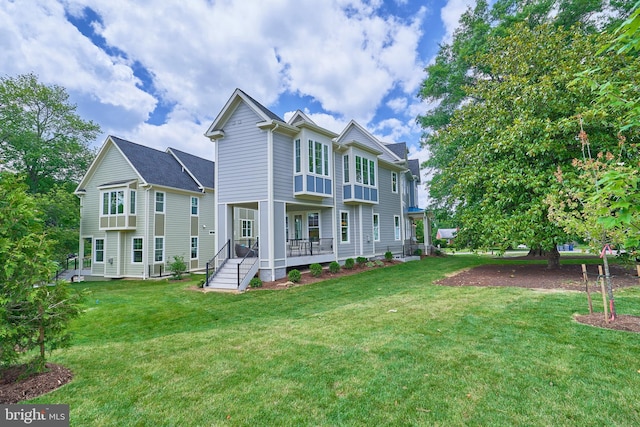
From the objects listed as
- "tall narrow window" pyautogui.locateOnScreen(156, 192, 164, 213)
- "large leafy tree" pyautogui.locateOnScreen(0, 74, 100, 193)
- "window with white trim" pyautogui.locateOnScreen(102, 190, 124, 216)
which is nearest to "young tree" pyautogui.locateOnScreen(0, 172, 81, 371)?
"tall narrow window" pyautogui.locateOnScreen(156, 192, 164, 213)

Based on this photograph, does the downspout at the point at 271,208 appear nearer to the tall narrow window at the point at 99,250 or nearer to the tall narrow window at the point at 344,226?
the tall narrow window at the point at 344,226

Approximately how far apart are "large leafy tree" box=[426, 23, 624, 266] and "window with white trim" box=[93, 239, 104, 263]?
2067 centimetres

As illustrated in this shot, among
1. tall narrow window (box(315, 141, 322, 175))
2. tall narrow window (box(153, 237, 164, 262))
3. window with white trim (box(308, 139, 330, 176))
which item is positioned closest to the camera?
window with white trim (box(308, 139, 330, 176))

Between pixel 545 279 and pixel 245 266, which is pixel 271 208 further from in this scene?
pixel 545 279

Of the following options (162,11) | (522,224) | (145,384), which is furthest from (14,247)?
(522,224)

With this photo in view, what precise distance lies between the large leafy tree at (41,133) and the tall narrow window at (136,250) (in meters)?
10.9

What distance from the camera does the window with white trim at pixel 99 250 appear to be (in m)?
18.8

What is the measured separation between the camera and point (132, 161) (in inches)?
723

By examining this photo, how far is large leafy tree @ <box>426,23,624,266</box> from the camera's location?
10.9 metres

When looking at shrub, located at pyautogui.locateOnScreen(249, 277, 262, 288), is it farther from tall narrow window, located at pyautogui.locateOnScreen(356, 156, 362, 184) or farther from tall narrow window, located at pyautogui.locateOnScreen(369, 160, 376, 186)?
tall narrow window, located at pyautogui.locateOnScreen(369, 160, 376, 186)

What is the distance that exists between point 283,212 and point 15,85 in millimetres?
23149

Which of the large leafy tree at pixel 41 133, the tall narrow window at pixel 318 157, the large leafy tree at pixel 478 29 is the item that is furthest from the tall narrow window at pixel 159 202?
the large leafy tree at pixel 478 29

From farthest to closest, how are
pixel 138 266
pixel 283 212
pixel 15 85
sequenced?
pixel 15 85
pixel 138 266
pixel 283 212

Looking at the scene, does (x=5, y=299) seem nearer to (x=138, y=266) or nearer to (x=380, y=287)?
(x=380, y=287)
